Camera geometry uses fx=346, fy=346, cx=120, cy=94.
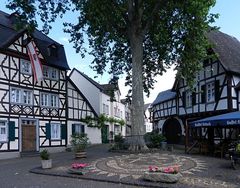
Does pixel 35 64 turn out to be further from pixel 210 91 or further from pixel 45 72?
pixel 210 91

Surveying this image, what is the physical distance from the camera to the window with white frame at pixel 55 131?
28.0m

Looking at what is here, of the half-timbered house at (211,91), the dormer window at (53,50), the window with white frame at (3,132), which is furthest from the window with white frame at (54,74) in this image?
the half-timbered house at (211,91)

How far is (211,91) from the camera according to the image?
26734mm

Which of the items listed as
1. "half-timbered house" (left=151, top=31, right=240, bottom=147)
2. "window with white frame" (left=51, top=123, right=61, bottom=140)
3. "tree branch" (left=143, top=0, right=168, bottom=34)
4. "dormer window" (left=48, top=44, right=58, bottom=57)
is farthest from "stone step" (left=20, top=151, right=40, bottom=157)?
"tree branch" (left=143, top=0, right=168, bottom=34)

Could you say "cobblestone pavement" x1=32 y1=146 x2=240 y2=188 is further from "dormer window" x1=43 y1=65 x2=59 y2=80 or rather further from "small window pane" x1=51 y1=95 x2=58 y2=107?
"dormer window" x1=43 y1=65 x2=59 y2=80

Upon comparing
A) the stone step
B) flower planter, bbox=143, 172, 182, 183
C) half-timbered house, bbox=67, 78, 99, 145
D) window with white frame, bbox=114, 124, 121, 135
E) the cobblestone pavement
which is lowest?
the stone step

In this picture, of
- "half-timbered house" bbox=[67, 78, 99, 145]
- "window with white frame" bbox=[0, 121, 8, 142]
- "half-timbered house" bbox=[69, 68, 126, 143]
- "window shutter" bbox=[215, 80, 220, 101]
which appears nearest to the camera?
"window with white frame" bbox=[0, 121, 8, 142]

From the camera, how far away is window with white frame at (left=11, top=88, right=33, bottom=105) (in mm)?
24141

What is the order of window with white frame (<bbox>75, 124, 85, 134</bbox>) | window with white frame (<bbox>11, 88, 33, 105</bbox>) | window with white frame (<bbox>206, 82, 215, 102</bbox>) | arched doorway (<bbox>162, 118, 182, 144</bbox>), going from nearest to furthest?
window with white frame (<bbox>11, 88, 33, 105</bbox>), window with white frame (<bbox>206, 82, 215, 102</bbox>), window with white frame (<bbox>75, 124, 85, 134</bbox>), arched doorway (<bbox>162, 118, 182, 144</bbox>)

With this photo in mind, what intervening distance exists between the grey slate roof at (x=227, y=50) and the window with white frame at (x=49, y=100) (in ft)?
43.4

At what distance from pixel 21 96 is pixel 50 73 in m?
4.17

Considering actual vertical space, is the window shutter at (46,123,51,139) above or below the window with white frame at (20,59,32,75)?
below

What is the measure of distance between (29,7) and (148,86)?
1171 centimetres

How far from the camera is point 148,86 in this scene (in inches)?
1092
